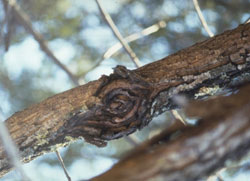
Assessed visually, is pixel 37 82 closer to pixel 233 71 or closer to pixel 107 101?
pixel 107 101

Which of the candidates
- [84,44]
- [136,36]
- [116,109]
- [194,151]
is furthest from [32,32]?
[194,151]

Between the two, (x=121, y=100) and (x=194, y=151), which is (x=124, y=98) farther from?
(x=194, y=151)

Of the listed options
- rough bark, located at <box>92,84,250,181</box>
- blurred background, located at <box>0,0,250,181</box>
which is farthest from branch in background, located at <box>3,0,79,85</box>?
rough bark, located at <box>92,84,250,181</box>

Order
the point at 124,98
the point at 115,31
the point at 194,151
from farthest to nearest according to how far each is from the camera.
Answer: the point at 115,31 → the point at 124,98 → the point at 194,151

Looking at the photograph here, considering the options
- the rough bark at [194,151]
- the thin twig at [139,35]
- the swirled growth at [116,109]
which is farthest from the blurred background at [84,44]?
the rough bark at [194,151]

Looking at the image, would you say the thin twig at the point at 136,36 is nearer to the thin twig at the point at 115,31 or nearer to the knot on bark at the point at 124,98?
the thin twig at the point at 115,31

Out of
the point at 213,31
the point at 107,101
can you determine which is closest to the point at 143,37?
the point at 213,31
